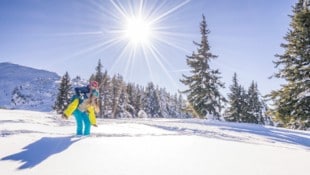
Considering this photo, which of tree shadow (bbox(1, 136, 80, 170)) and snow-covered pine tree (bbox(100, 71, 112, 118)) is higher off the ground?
snow-covered pine tree (bbox(100, 71, 112, 118))

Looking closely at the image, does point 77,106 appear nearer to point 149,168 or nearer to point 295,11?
point 149,168

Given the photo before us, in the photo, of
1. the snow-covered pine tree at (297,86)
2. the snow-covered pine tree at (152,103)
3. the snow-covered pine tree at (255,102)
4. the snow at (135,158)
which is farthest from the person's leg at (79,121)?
the snow-covered pine tree at (152,103)

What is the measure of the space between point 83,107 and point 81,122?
461mm

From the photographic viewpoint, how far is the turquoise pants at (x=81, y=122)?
8523 mm

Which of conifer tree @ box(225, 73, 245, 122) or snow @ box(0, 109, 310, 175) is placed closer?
snow @ box(0, 109, 310, 175)

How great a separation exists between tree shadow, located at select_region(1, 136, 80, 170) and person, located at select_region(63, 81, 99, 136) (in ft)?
6.28

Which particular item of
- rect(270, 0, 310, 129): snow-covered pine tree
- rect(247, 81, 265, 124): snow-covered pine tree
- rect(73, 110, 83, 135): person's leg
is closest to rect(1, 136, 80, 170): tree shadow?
rect(73, 110, 83, 135): person's leg

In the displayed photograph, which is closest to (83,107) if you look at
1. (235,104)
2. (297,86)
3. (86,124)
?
(86,124)

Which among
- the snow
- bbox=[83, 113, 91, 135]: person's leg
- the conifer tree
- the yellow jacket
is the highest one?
the conifer tree

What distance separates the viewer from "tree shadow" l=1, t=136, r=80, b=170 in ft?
15.8

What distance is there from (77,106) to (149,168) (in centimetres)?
493

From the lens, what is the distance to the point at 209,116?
123 ft

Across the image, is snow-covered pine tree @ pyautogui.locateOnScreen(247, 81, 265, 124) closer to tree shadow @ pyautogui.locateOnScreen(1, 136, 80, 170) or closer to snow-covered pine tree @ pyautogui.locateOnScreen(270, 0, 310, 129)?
snow-covered pine tree @ pyautogui.locateOnScreen(270, 0, 310, 129)

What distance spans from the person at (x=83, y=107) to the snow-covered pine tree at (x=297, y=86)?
55.8 ft
